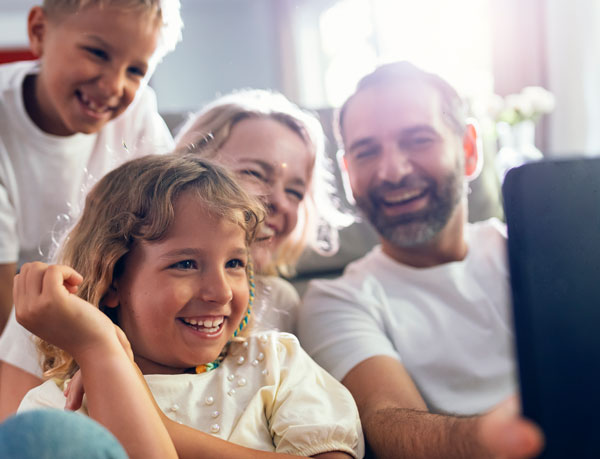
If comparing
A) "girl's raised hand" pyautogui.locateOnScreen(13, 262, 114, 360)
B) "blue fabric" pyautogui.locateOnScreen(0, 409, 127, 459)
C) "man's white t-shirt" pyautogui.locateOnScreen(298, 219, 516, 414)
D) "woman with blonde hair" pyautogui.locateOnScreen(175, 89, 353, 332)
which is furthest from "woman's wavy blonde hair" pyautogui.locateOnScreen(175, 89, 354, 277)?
"blue fabric" pyautogui.locateOnScreen(0, 409, 127, 459)

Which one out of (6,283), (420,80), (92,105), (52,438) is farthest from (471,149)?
(52,438)

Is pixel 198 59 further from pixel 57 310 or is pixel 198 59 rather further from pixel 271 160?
pixel 57 310

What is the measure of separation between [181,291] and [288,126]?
13.4 inches

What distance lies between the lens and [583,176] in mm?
405

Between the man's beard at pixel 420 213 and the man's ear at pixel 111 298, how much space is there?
0.43m

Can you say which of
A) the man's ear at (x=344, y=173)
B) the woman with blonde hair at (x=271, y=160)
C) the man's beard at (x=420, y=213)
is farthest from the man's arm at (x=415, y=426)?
the man's ear at (x=344, y=173)

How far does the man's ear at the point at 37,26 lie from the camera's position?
694 millimetres

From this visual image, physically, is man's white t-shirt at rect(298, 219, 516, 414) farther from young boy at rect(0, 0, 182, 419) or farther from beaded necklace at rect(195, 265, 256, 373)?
young boy at rect(0, 0, 182, 419)

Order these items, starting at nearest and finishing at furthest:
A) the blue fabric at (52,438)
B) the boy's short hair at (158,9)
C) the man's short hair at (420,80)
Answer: the blue fabric at (52,438)
the boy's short hair at (158,9)
the man's short hair at (420,80)

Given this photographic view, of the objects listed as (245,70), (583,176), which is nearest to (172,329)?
(583,176)

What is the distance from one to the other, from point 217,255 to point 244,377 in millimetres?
124

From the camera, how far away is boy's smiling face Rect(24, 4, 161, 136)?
661 millimetres

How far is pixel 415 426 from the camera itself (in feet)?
1.98

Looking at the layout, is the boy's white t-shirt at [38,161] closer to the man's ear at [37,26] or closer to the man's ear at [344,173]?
the man's ear at [37,26]
